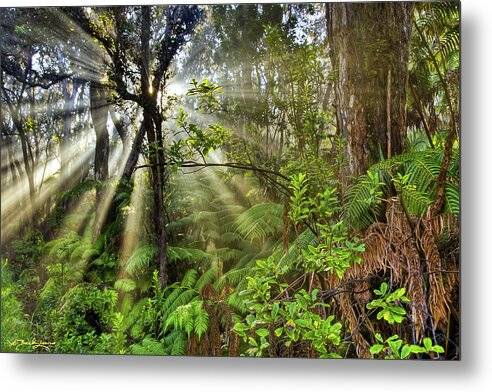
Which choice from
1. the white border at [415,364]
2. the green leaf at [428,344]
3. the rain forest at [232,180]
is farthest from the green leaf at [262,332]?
the green leaf at [428,344]

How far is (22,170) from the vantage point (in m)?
2.87

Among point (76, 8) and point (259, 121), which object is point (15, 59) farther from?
point (259, 121)

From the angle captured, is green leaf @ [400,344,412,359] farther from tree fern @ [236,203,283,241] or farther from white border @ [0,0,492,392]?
tree fern @ [236,203,283,241]

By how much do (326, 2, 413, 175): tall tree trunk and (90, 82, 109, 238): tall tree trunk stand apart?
0.97m

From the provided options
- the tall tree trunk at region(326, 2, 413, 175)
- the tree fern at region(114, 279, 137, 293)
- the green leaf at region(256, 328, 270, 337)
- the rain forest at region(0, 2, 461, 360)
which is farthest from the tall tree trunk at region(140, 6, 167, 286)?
the tall tree trunk at region(326, 2, 413, 175)

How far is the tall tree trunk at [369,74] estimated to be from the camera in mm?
2736

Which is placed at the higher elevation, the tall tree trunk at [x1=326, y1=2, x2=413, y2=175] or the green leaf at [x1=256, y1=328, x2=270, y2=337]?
the tall tree trunk at [x1=326, y1=2, x2=413, y2=175]

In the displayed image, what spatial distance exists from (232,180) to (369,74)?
71 centimetres

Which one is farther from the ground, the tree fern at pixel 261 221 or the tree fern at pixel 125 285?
the tree fern at pixel 261 221

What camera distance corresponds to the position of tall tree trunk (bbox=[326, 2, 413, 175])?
108 inches

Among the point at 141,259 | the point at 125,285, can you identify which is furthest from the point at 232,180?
the point at 125,285

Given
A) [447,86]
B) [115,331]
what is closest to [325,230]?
[447,86]

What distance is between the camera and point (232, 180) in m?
2.80

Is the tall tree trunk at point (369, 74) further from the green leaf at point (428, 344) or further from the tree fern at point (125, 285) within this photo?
the tree fern at point (125, 285)
